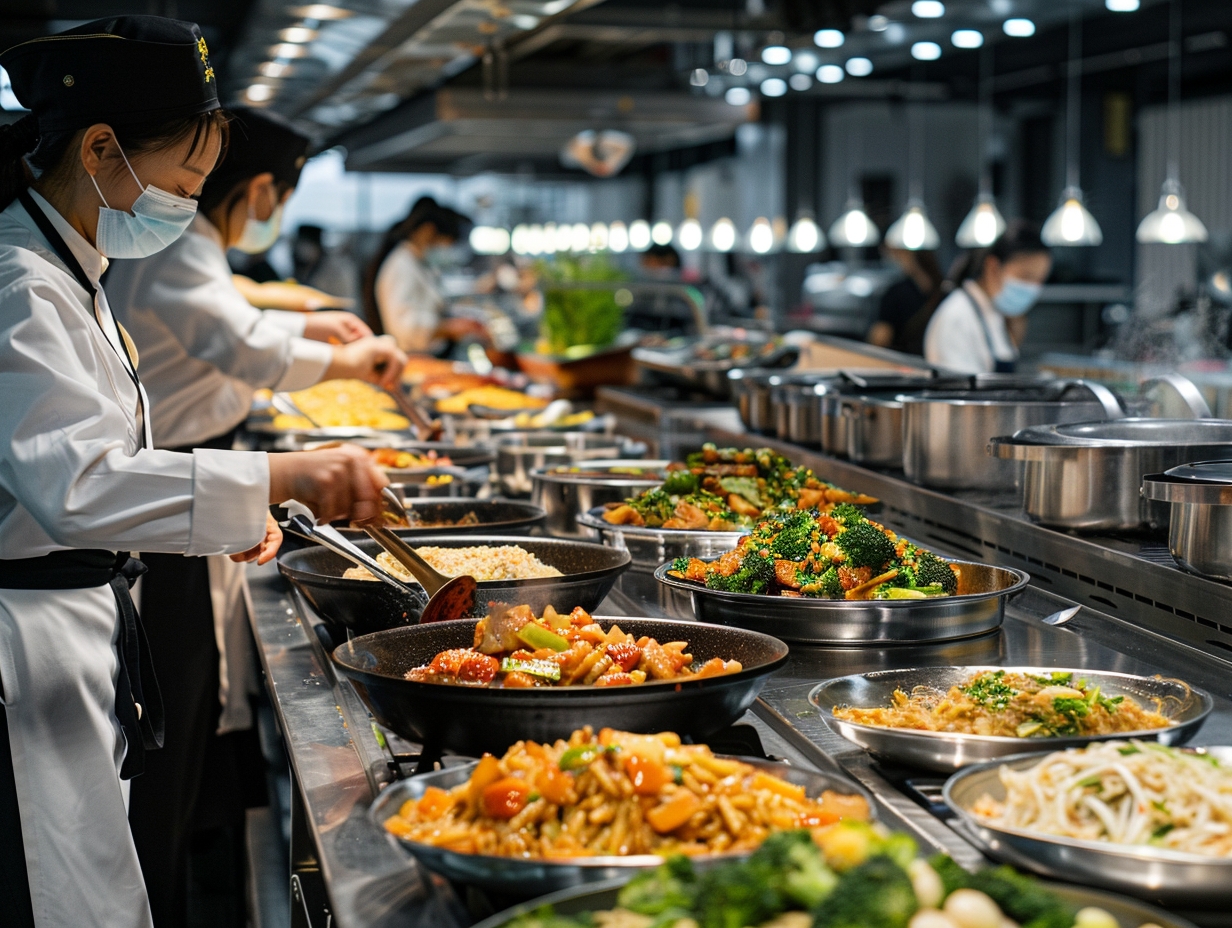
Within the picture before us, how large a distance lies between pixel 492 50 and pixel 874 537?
4476 millimetres

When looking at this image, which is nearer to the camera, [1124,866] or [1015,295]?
[1124,866]

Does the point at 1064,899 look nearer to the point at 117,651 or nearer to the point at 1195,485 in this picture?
the point at 1195,485

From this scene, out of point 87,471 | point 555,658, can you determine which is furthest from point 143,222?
point 555,658

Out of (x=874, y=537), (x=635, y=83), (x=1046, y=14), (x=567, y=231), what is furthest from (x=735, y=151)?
(x=874, y=537)

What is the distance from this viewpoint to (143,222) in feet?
6.47

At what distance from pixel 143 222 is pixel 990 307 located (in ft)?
16.0

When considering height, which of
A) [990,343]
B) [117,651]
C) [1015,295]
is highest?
[1015,295]

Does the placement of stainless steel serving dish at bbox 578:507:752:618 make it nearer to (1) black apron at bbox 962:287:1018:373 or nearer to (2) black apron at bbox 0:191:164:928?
(2) black apron at bbox 0:191:164:928

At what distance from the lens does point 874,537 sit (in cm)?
201

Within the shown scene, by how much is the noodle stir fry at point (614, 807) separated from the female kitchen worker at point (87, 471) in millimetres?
689

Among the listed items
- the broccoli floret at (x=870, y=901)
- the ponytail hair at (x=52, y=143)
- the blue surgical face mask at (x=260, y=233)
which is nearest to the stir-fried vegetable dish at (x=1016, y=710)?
the broccoli floret at (x=870, y=901)

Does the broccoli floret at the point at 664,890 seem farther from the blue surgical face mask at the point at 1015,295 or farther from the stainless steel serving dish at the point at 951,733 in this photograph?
the blue surgical face mask at the point at 1015,295

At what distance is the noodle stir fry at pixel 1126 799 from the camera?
112 centimetres

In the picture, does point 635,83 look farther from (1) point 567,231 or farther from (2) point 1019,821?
(2) point 1019,821
